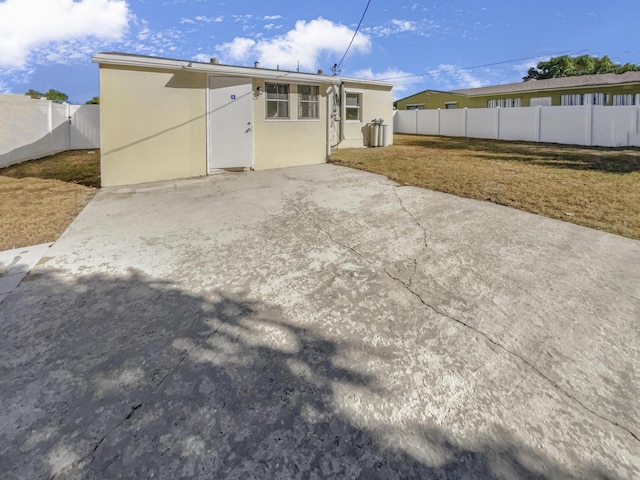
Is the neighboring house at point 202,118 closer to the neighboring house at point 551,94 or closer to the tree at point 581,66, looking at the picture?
the neighboring house at point 551,94

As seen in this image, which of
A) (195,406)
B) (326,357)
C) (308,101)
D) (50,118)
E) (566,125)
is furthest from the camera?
(566,125)

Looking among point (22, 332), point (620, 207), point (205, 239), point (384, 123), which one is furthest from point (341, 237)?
point (384, 123)

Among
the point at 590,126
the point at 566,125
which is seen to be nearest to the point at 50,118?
the point at 566,125

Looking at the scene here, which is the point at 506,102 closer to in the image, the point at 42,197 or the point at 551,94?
the point at 551,94

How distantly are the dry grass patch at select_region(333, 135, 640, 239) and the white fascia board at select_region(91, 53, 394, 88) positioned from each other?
8.24ft

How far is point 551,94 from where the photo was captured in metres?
21.2

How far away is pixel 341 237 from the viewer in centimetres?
448

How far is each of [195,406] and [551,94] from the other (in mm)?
25970

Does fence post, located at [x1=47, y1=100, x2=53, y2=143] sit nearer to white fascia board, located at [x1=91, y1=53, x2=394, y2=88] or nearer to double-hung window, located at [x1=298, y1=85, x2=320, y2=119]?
white fascia board, located at [x1=91, y1=53, x2=394, y2=88]

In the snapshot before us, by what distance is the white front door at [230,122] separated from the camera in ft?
28.7

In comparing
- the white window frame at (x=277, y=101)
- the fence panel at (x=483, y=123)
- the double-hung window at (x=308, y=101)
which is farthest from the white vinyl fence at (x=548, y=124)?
the white window frame at (x=277, y=101)

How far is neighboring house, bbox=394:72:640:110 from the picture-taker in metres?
18.9

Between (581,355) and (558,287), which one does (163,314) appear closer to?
(581,355)

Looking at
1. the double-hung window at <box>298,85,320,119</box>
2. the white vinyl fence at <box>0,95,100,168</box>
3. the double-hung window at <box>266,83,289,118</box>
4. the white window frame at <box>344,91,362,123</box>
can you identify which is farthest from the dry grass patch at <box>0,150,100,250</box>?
the white window frame at <box>344,91,362,123</box>
